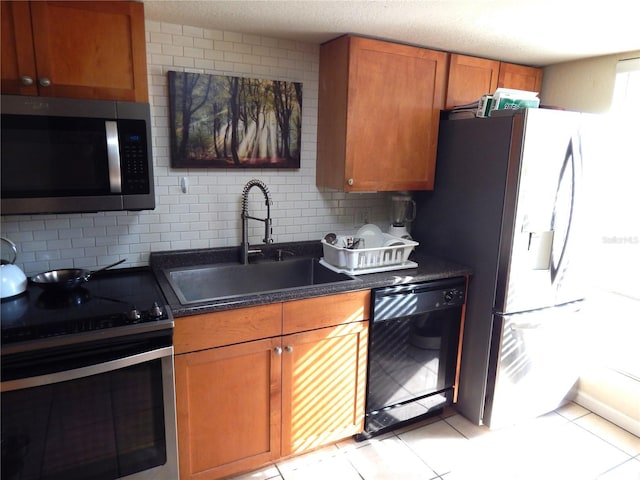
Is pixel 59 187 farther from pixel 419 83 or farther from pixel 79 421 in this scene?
pixel 419 83

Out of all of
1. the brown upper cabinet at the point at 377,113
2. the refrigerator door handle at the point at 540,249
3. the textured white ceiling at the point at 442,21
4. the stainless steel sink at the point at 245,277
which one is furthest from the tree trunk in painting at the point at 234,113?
the refrigerator door handle at the point at 540,249

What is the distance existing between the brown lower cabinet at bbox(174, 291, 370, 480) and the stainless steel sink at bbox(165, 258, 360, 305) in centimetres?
31

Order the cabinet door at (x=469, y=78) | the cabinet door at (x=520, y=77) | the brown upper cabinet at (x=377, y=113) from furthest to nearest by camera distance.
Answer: the cabinet door at (x=520, y=77) < the cabinet door at (x=469, y=78) < the brown upper cabinet at (x=377, y=113)

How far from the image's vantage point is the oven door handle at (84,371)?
1.38 metres

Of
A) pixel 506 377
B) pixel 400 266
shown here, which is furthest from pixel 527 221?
pixel 506 377

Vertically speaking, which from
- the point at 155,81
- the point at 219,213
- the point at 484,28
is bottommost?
the point at 219,213

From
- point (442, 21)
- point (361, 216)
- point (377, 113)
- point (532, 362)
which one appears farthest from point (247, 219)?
point (532, 362)

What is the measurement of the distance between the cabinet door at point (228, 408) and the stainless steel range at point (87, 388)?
89 mm

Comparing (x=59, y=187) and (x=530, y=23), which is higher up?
(x=530, y=23)

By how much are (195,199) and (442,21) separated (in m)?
1.49

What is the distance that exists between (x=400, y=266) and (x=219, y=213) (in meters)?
1.04

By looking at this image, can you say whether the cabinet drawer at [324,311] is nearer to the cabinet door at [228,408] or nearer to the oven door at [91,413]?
the cabinet door at [228,408]

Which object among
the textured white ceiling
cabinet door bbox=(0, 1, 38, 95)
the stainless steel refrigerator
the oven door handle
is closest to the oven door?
the oven door handle

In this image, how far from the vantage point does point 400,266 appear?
2.31 meters
